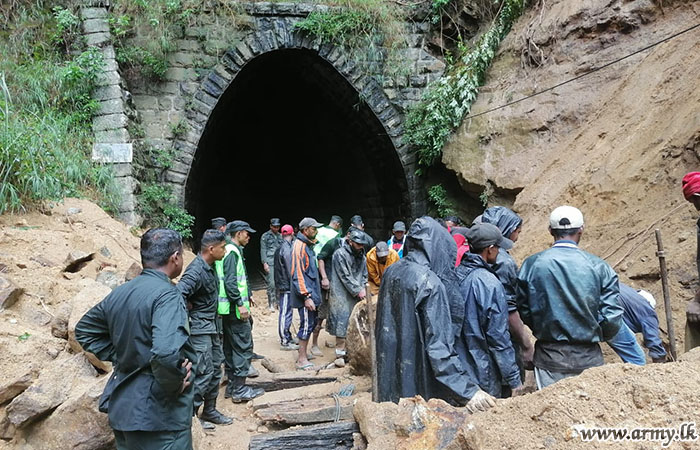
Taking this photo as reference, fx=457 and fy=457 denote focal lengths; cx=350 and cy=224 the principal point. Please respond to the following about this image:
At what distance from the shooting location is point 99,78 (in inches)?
318

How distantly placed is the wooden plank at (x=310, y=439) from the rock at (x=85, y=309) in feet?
4.43

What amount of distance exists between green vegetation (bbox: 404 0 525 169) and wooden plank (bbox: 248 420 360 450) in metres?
6.88

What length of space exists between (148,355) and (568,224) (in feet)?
7.70

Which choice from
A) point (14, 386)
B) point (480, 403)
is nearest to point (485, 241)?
point (480, 403)

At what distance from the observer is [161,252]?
2400 millimetres

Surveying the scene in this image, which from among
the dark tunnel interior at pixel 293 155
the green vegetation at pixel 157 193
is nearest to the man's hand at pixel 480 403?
the green vegetation at pixel 157 193

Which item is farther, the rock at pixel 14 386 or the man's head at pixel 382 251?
the man's head at pixel 382 251

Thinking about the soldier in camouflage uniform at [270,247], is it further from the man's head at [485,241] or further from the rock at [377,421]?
the rock at [377,421]

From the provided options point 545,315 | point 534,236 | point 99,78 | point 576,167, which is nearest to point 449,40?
point 576,167

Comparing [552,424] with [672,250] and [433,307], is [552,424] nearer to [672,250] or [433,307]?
[433,307]

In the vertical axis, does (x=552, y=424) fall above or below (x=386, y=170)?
below

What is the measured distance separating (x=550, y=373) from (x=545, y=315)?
344mm

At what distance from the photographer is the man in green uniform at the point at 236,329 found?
4.32 metres

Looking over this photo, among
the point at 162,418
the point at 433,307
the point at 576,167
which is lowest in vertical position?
the point at 162,418
